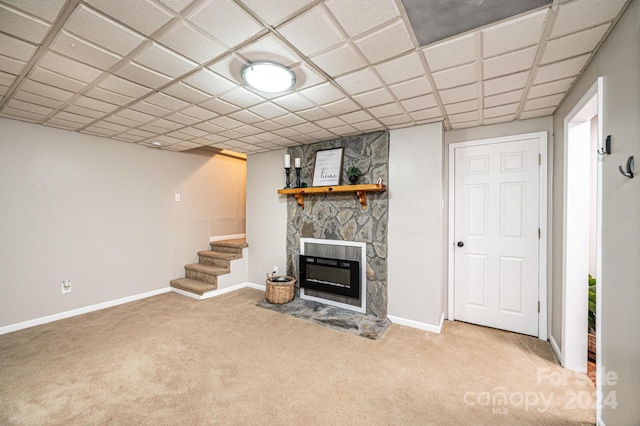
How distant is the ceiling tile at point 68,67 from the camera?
176 cm

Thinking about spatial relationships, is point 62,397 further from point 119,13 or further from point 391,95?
point 391,95

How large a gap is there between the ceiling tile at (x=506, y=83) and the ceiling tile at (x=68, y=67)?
289 cm

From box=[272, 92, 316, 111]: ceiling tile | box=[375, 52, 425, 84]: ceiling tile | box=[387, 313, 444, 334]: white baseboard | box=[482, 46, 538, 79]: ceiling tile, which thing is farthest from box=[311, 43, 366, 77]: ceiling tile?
box=[387, 313, 444, 334]: white baseboard

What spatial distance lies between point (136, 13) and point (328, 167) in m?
2.60

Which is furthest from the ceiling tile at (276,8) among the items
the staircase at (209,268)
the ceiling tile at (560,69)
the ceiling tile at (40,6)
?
the staircase at (209,268)

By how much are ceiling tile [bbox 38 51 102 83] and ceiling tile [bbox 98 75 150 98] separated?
0.25ft

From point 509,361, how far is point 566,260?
3.29 ft

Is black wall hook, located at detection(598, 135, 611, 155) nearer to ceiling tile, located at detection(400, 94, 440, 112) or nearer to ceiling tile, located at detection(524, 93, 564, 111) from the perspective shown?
ceiling tile, located at detection(524, 93, 564, 111)

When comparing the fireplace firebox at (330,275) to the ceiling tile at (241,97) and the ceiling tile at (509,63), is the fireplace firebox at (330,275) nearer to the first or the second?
the ceiling tile at (241,97)

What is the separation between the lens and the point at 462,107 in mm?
2529

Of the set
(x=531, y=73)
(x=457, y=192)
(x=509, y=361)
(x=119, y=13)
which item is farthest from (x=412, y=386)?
(x=119, y=13)

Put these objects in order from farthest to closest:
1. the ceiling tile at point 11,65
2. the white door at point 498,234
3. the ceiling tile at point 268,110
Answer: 1. the white door at point 498,234
2. the ceiling tile at point 268,110
3. the ceiling tile at point 11,65

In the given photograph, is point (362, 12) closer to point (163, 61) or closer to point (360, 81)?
point (360, 81)

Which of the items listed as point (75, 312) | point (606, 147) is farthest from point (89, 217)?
point (606, 147)
